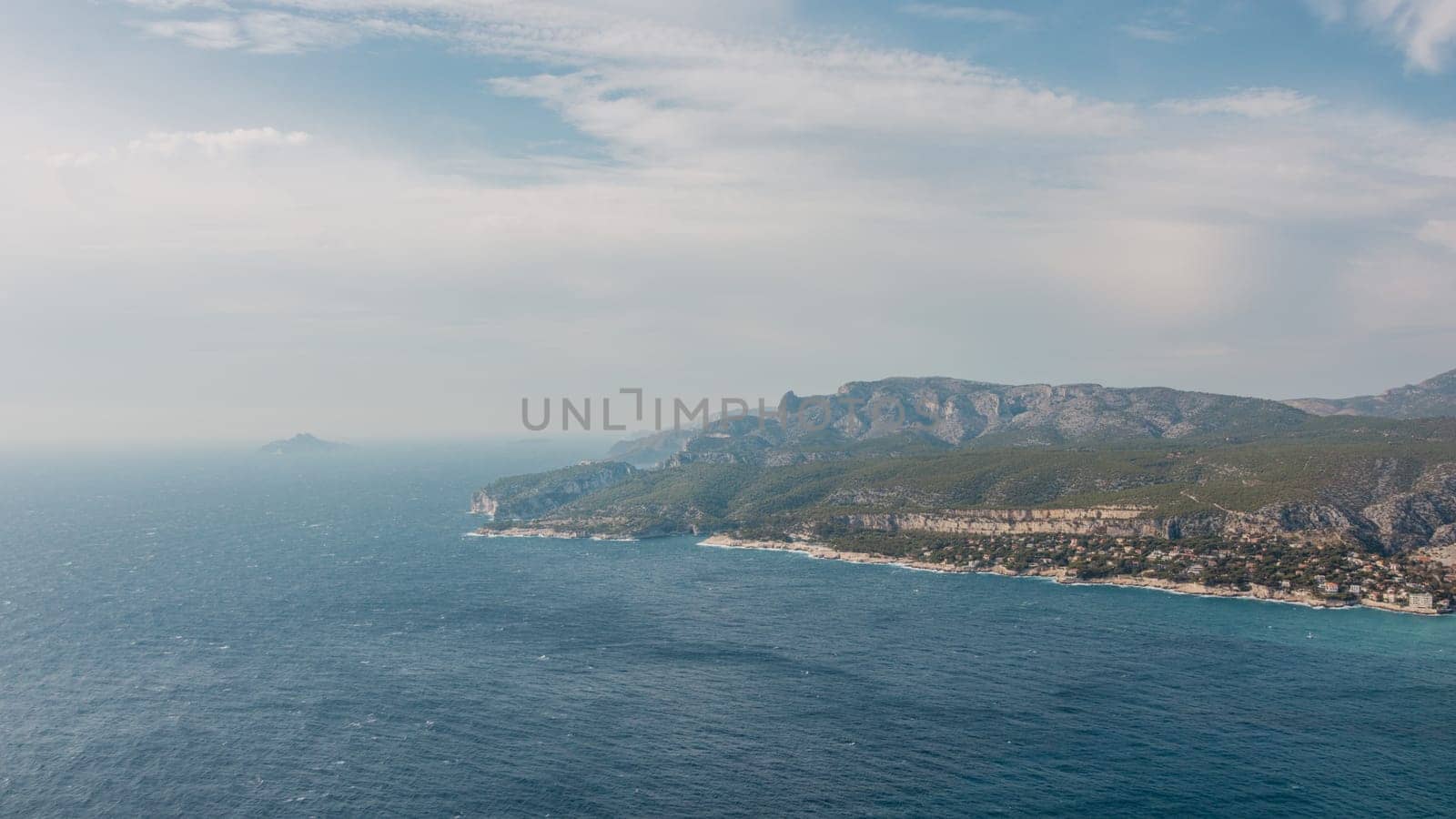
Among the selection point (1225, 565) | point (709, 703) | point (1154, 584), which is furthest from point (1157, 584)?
point (709, 703)

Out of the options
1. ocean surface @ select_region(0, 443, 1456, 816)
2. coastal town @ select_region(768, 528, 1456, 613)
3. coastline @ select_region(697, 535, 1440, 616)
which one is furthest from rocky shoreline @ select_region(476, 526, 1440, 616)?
ocean surface @ select_region(0, 443, 1456, 816)

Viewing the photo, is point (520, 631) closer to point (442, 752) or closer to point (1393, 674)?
point (442, 752)

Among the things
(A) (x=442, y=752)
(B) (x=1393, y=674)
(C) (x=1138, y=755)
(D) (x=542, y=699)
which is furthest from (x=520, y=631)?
(B) (x=1393, y=674)

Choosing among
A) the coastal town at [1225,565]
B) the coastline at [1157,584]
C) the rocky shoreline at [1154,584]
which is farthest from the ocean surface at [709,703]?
the coastal town at [1225,565]

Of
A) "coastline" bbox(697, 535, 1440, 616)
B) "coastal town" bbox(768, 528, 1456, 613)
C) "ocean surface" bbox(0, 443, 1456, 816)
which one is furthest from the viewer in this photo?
"coastal town" bbox(768, 528, 1456, 613)

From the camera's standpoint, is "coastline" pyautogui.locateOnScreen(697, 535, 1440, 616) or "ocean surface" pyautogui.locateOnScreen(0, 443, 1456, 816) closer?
"ocean surface" pyautogui.locateOnScreen(0, 443, 1456, 816)

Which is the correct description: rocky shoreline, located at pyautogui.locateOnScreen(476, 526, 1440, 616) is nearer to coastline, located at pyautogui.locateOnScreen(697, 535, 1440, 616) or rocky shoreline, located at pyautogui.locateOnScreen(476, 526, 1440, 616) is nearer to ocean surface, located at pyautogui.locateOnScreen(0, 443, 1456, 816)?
coastline, located at pyautogui.locateOnScreen(697, 535, 1440, 616)

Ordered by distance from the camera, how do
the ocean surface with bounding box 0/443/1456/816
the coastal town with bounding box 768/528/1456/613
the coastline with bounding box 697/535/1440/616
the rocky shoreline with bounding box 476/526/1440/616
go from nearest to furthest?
the ocean surface with bounding box 0/443/1456/816 → the coastline with bounding box 697/535/1440/616 → the rocky shoreline with bounding box 476/526/1440/616 → the coastal town with bounding box 768/528/1456/613

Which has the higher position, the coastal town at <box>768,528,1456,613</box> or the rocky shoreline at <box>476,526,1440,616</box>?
the coastal town at <box>768,528,1456,613</box>
